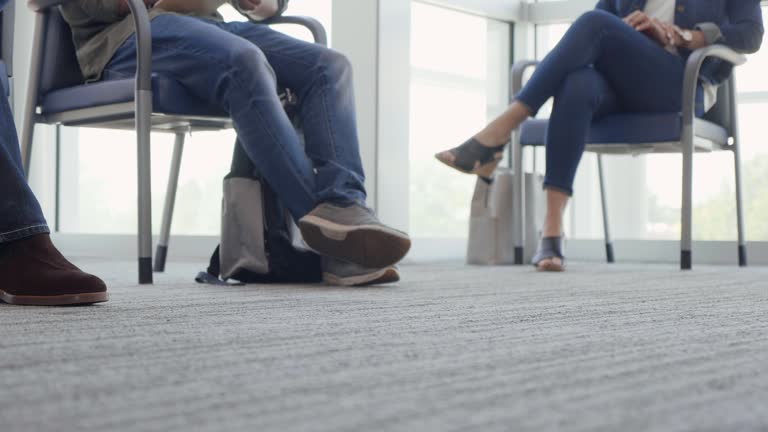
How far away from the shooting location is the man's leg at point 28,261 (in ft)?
4.09

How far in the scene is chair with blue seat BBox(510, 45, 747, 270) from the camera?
2.48m

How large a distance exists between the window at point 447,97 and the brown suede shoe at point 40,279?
6.52 ft

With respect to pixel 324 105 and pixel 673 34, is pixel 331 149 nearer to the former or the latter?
pixel 324 105

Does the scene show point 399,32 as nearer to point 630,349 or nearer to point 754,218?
point 754,218

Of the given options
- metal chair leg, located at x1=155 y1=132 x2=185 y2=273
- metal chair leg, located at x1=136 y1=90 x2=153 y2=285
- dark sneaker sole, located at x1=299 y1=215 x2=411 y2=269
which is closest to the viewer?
dark sneaker sole, located at x1=299 y1=215 x2=411 y2=269

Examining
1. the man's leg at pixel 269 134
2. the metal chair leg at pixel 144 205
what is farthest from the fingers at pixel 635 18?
the metal chair leg at pixel 144 205

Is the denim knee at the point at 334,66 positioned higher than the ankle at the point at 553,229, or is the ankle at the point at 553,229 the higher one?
the denim knee at the point at 334,66

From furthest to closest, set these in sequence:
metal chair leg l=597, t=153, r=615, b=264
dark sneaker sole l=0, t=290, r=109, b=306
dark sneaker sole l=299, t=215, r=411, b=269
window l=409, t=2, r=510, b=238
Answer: window l=409, t=2, r=510, b=238
metal chair leg l=597, t=153, r=615, b=264
dark sneaker sole l=299, t=215, r=411, b=269
dark sneaker sole l=0, t=290, r=109, b=306

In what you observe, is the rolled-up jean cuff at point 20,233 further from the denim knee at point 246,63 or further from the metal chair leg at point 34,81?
the metal chair leg at point 34,81

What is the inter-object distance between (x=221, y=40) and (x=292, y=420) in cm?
125

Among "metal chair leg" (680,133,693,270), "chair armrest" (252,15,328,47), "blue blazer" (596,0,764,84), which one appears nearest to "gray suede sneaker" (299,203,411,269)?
"chair armrest" (252,15,328,47)

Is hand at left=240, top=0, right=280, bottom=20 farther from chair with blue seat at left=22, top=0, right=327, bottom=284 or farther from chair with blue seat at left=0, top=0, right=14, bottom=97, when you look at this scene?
chair with blue seat at left=0, top=0, right=14, bottom=97

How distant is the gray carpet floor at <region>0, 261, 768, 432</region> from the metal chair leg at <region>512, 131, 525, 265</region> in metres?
1.54

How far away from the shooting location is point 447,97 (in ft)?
11.1
